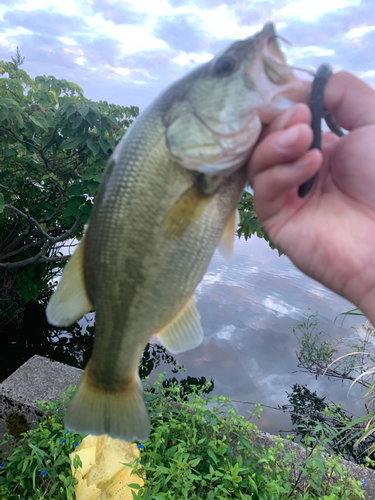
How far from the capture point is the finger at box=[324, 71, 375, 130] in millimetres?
1278

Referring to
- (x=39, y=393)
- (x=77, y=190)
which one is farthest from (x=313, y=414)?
(x=77, y=190)

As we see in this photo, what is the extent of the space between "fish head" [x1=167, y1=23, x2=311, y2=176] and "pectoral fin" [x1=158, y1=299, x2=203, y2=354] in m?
0.59

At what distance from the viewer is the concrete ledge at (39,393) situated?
3.03 meters

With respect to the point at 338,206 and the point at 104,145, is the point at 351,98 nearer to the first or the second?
the point at 338,206

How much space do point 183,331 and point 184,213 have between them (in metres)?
0.50

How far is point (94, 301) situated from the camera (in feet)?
4.14

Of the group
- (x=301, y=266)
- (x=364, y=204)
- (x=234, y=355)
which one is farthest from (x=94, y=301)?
(x=234, y=355)

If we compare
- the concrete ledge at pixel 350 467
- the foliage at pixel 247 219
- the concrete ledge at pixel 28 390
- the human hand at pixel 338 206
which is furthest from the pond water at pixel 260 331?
the human hand at pixel 338 206

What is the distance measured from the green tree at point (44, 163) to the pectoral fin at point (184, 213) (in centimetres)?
261

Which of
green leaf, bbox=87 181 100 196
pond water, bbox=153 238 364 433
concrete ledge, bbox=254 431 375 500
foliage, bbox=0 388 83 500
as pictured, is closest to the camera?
foliage, bbox=0 388 83 500

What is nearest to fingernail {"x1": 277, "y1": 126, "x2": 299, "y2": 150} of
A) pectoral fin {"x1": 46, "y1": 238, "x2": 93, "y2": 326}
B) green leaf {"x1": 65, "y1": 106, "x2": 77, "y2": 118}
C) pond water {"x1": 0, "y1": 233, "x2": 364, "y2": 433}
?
pectoral fin {"x1": 46, "y1": 238, "x2": 93, "y2": 326}

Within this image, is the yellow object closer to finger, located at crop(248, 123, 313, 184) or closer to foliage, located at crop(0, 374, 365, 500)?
foliage, located at crop(0, 374, 365, 500)

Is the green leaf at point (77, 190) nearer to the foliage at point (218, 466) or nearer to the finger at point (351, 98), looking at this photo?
the foliage at point (218, 466)

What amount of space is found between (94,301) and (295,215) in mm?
923
